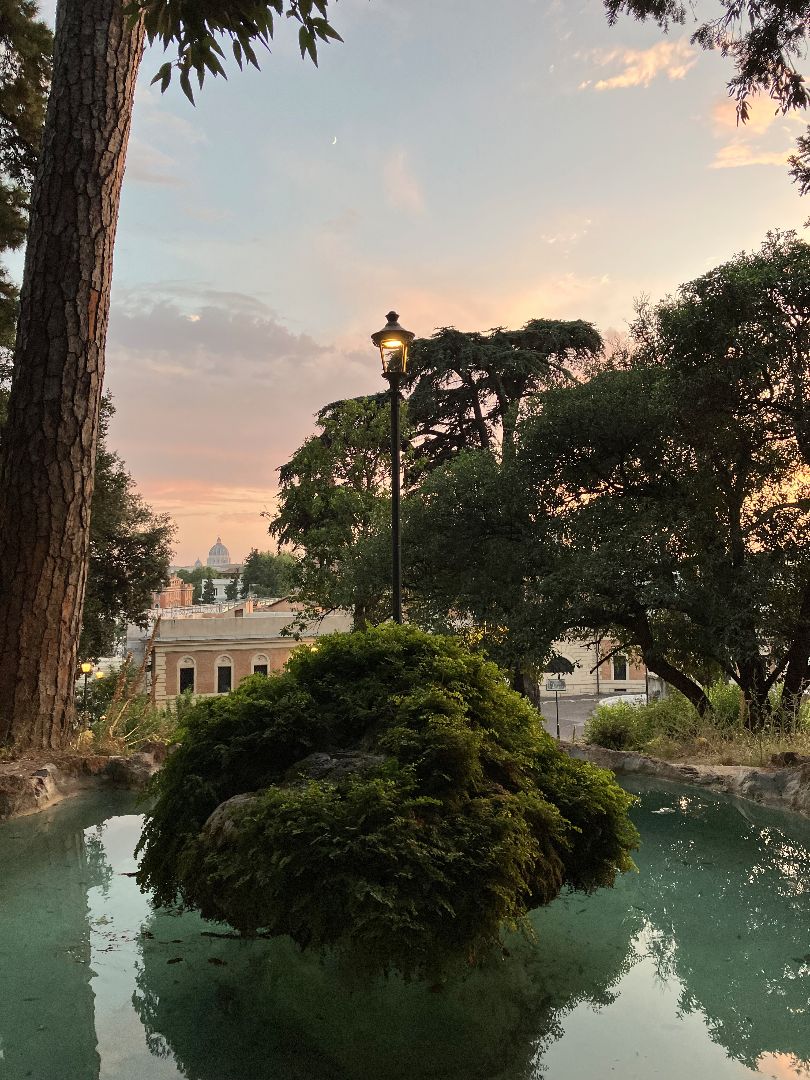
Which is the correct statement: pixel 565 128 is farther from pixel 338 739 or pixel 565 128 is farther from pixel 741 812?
pixel 338 739

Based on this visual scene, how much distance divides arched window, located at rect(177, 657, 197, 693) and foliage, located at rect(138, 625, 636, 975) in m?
31.1

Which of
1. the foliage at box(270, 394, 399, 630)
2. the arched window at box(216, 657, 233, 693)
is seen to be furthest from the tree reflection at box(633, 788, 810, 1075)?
the arched window at box(216, 657, 233, 693)

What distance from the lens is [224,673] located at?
3359 cm

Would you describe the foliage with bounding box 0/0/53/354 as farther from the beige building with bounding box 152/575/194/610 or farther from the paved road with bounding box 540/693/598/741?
the paved road with bounding box 540/693/598/741

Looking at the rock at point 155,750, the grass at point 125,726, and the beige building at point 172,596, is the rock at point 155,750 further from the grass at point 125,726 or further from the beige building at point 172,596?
the beige building at point 172,596

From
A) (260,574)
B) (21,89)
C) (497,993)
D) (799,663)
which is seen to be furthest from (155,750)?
(260,574)

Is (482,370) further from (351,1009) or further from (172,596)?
(172,596)

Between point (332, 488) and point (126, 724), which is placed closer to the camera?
point (126, 724)

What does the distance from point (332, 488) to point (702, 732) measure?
1333 centimetres

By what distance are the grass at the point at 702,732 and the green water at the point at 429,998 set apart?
151 inches

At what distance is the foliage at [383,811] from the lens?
7.24 feet

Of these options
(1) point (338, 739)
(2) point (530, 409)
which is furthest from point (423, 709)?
(2) point (530, 409)

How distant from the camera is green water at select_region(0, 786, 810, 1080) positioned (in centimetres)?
211

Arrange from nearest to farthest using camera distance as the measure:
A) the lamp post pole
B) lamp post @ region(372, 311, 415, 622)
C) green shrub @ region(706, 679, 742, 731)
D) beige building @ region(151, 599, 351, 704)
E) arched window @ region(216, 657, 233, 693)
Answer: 1. the lamp post pole
2. lamp post @ region(372, 311, 415, 622)
3. green shrub @ region(706, 679, 742, 731)
4. beige building @ region(151, 599, 351, 704)
5. arched window @ region(216, 657, 233, 693)
